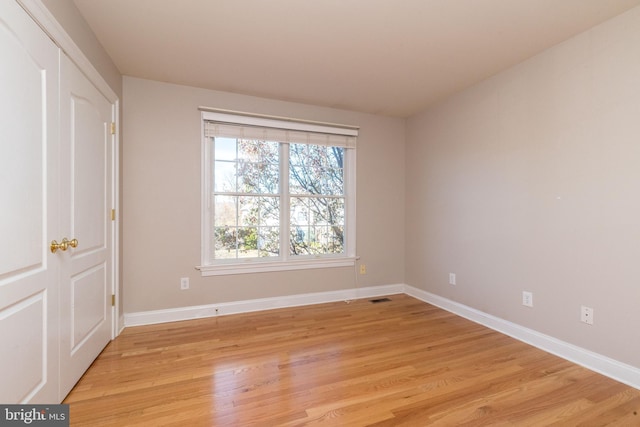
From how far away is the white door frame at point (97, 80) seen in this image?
1424mm

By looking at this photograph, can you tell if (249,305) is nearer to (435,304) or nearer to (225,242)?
(225,242)

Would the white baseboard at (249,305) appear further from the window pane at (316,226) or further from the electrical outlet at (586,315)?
the electrical outlet at (586,315)

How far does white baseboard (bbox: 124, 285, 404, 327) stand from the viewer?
285cm

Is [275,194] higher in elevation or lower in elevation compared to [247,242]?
higher

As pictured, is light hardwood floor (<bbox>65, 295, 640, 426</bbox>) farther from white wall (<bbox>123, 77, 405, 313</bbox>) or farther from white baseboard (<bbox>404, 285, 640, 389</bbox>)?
white wall (<bbox>123, 77, 405, 313</bbox>)

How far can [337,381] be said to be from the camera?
1.89 metres

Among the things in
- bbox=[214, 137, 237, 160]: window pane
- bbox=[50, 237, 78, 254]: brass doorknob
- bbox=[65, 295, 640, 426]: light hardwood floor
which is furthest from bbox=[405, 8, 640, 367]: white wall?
bbox=[50, 237, 78, 254]: brass doorknob

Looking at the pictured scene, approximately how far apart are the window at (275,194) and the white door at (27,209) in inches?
60.5

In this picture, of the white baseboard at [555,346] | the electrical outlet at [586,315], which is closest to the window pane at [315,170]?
the white baseboard at [555,346]

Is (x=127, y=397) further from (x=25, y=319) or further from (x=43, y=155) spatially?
(x=43, y=155)

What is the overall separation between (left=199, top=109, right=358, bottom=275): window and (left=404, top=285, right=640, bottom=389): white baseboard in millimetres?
1440

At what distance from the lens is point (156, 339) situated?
8.25ft

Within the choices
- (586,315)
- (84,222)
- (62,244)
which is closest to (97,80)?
(84,222)

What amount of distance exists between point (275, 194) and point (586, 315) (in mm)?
3020
